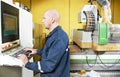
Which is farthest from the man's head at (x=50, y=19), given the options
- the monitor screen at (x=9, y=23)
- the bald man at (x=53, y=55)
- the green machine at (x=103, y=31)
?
the green machine at (x=103, y=31)

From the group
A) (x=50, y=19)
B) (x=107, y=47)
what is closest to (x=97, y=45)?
(x=107, y=47)

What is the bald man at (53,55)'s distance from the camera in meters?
2.33

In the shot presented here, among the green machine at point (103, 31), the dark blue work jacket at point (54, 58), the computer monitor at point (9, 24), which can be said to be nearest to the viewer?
the computer monitor at point (9, 24)

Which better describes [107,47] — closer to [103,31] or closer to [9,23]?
[103,31]

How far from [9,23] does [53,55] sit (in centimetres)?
59

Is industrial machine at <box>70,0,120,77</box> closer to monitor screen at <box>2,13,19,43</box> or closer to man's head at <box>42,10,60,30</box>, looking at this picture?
man's head at <box>42,10,60,30</box>

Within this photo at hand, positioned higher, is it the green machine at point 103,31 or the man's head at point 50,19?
the man's head at point 50,19

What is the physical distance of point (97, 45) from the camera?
2898 mm

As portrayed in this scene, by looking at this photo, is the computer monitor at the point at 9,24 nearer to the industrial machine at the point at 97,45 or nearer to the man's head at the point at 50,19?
the man's head at the point at 50,19

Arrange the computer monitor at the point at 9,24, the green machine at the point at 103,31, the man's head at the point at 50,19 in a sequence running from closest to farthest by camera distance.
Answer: the computer monitor at the point at 9,24, the man's head at the point at 50,19, the green machine at the point at 103,31

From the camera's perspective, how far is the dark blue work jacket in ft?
7.64

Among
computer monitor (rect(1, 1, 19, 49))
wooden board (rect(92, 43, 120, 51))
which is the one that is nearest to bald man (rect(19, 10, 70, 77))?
computer monitor (rect(1, 1, 19, 49))

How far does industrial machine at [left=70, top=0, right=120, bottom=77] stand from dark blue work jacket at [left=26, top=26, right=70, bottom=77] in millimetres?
620

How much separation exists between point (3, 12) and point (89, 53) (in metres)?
2.60
